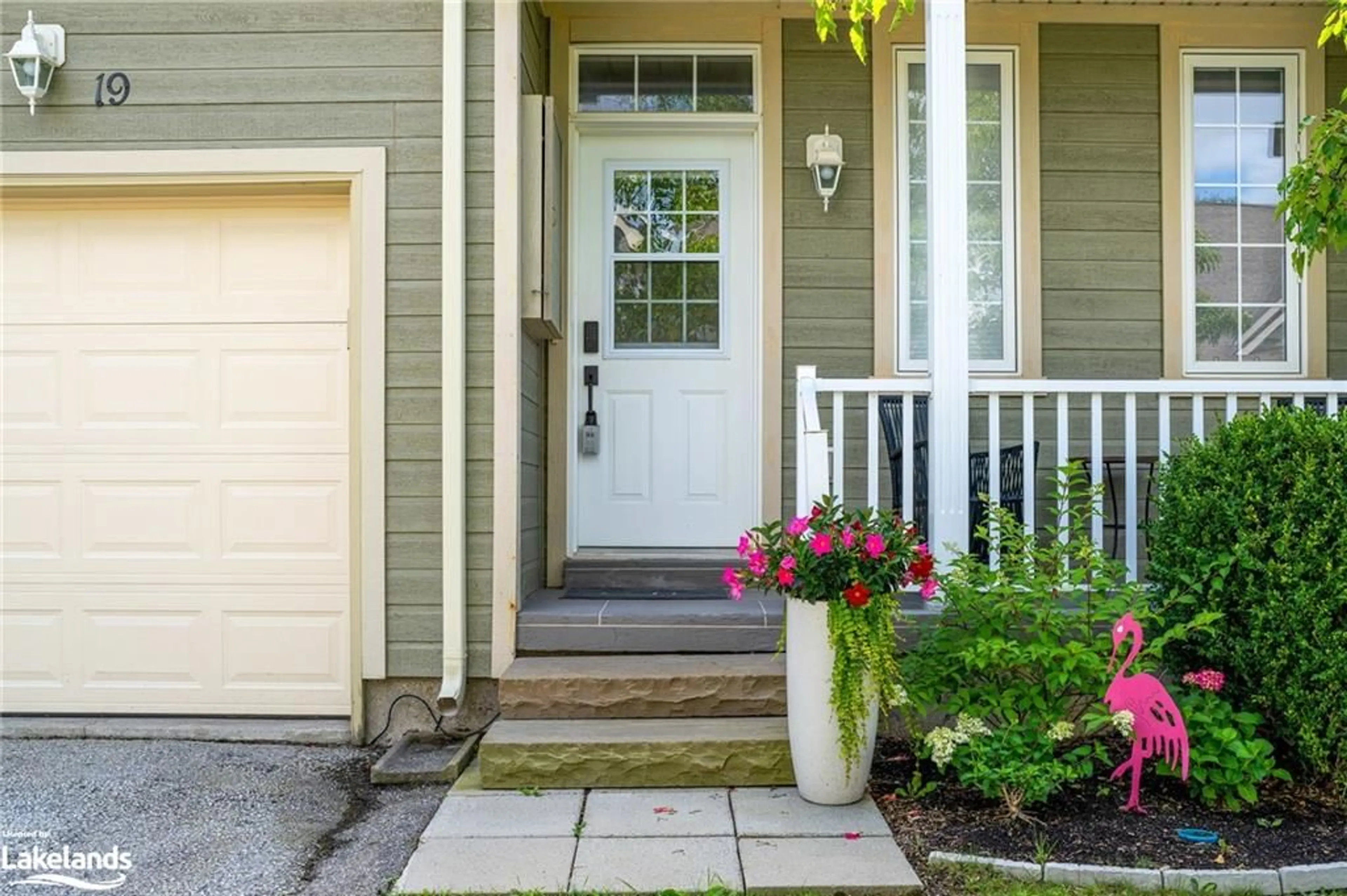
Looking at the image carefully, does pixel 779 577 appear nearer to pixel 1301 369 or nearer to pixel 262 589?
pixel 262 589

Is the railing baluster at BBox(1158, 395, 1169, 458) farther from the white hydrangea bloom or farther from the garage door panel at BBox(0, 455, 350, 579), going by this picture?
the garage door panel at BBox(0, 455, 350, 579)

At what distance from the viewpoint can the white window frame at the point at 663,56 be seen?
447 cm

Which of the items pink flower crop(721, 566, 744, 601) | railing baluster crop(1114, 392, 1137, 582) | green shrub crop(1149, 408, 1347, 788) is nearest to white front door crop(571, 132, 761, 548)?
pink flower crop(721, 566, 744, 601)

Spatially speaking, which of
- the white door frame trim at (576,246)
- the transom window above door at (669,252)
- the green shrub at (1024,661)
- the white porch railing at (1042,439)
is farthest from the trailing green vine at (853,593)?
the transom window above door at (669,252)

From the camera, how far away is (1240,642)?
2.94 meters

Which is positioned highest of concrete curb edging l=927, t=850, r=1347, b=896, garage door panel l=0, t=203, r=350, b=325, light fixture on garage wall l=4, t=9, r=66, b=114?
light fixture on garage wall l=4, t=9, r=66, b=114

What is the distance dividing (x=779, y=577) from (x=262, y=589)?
2.10 metres

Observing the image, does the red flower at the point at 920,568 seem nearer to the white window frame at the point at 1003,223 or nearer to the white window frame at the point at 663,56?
the white window frame at the point at 1003,223

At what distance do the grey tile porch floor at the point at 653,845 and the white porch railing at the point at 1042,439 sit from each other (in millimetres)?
947

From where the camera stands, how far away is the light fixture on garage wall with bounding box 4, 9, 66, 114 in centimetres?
366

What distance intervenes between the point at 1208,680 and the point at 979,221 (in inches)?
91.0

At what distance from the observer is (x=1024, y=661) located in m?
2.93

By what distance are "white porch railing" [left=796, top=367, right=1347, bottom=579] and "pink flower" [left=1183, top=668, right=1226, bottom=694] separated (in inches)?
22.9

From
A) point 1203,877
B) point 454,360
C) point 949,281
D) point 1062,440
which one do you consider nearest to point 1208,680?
point 1203,877
